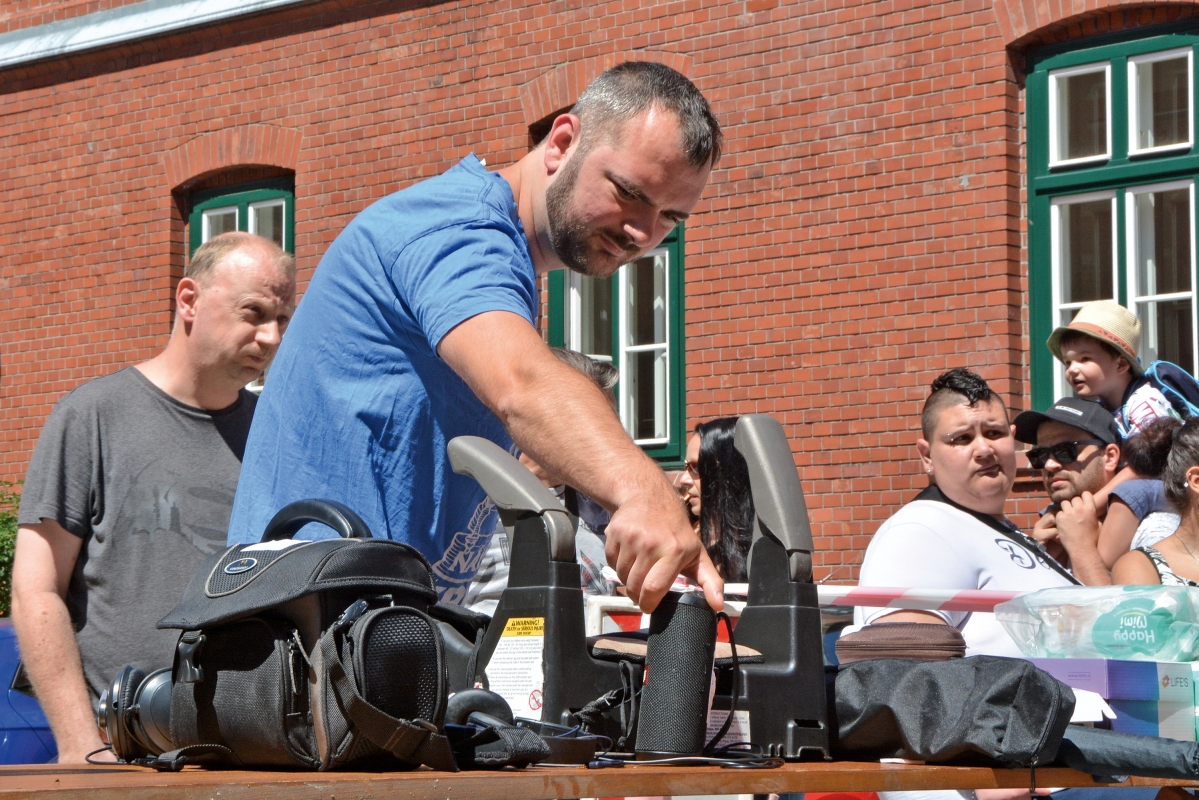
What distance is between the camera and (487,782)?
1726mm

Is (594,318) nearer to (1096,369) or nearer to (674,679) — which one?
(1096,369)

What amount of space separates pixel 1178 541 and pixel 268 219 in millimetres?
8793

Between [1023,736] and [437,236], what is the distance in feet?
3.81

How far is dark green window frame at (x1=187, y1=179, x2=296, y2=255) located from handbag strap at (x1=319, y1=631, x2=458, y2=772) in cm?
1044

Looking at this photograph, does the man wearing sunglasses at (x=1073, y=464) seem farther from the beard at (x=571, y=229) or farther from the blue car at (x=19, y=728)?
the beard at (x=571, y=229)

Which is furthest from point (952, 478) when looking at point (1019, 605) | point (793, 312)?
point (793, 312)

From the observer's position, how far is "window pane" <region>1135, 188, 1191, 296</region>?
8906mm

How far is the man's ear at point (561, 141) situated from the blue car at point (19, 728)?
349 centimetres

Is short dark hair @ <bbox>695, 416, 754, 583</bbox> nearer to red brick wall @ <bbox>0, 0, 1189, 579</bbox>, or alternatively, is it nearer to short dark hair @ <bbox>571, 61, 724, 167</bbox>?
short dark hair @ <bbox>571, 61, 724, 167</bbox>

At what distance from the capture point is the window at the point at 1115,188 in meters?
8.84

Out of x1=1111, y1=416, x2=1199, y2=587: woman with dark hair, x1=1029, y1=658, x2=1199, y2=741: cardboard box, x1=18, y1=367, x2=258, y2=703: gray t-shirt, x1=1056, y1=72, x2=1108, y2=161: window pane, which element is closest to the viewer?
x1=1029, y1=658, x2=1199, y2=741: cardboard box

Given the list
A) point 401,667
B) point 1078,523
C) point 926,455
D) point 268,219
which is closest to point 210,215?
point 268,219

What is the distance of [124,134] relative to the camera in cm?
1280

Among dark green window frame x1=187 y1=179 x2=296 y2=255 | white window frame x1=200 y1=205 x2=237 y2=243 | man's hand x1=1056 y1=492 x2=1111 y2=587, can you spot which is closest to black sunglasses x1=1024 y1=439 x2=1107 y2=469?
man's hand x1=1056 y1=492 x2=1111 y2=587
